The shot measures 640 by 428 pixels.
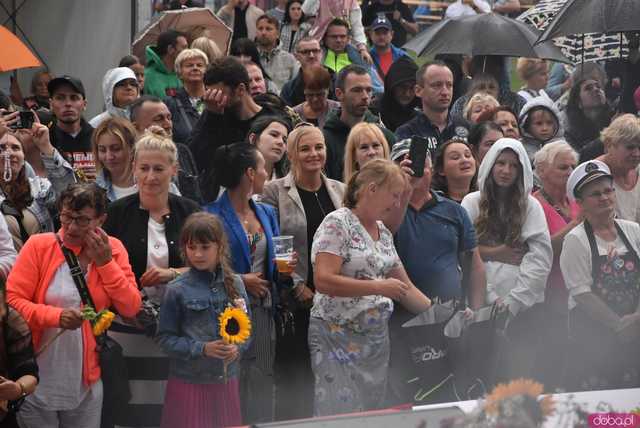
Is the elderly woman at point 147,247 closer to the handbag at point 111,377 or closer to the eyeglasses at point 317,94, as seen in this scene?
the handbag at point 111,377

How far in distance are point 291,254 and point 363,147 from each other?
1.16 m

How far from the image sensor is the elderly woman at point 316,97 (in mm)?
9633

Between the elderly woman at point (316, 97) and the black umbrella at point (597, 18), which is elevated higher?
the black umbrella at point (597, 18)

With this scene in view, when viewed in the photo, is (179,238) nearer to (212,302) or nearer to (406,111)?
(212,302)

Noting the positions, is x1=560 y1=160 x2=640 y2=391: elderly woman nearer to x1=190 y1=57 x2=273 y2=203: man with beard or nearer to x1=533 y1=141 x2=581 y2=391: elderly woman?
x1=533 y1=141 x2=581 y2=391: elderly woman

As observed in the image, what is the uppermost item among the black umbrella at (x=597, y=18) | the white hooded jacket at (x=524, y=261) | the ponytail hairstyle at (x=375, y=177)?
the black umbrella at (x=597, y=18)

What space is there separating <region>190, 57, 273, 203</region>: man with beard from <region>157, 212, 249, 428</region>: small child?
6.43ft

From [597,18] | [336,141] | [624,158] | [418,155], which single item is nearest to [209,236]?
[418,155]

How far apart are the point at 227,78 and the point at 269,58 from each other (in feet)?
12.8

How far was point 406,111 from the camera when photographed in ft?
35.1

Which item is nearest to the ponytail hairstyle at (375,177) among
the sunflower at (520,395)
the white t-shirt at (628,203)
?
the white t-shirt at (628,203)

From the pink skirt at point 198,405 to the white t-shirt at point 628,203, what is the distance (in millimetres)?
3389

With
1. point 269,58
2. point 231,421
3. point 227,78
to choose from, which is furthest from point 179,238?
point 269,58

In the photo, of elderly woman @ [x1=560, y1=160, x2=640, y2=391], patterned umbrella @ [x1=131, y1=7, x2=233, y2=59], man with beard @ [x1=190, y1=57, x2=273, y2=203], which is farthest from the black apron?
patterned umbrella @ [x1=131, y1=7, x2=233, y2=59]
